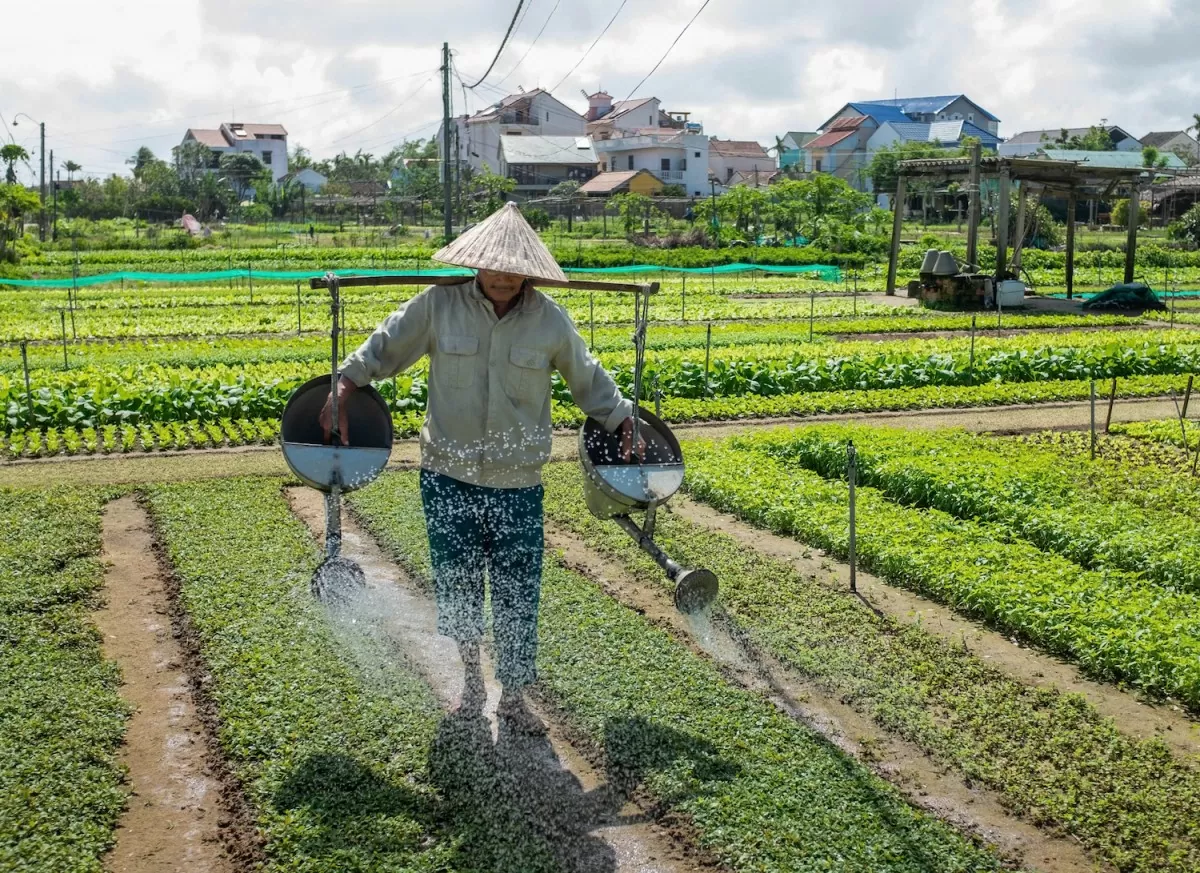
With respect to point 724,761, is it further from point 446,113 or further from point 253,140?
point 253,140

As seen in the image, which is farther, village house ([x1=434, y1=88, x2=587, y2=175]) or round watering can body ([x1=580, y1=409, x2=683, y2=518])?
village house ([x1=434, y1=88, x2=587, y2=175])

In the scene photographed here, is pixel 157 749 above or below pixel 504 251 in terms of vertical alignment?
below

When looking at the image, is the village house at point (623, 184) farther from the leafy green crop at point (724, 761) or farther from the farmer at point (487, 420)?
the farmer at point (487, 420)

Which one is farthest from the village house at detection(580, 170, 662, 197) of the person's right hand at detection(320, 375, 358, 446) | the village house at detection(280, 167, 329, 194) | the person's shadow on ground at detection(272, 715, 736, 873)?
the person's shadow on ground at detection(272, 715, 736, 873)

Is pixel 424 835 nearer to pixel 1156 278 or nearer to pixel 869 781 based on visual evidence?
pixel 869 781

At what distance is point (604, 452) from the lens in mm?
5527

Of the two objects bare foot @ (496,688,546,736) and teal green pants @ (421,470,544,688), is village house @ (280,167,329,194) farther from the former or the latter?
bare foot @ (496,688,546,736)

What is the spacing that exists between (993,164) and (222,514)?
21.0 meters

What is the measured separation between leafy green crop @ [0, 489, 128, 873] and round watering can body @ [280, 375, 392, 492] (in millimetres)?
1246

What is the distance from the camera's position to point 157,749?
482cm

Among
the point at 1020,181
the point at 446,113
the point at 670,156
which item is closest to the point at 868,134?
the point at 670,156

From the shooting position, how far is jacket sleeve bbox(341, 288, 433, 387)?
4.93 metres

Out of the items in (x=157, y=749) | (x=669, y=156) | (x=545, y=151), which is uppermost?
(x=669, y=156)

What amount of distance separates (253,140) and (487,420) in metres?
91.8
